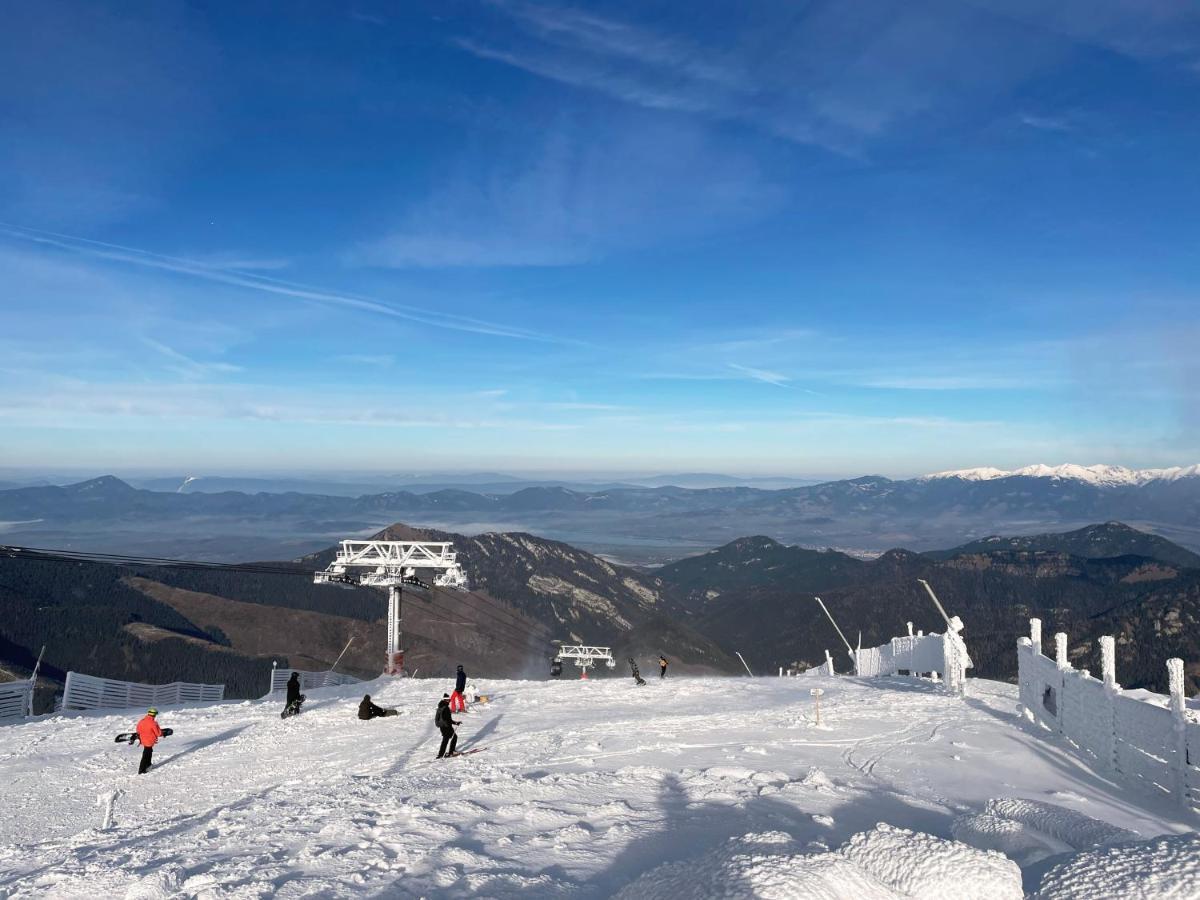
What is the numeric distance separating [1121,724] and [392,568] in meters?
33.3

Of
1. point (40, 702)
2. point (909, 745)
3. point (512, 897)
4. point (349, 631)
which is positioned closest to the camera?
point (512, 897)

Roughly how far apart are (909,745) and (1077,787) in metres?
3.39

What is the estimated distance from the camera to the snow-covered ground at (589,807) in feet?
23.7

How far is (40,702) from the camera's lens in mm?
101562

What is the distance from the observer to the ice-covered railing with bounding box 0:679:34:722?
2384cm

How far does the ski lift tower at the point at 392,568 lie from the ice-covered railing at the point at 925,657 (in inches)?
883

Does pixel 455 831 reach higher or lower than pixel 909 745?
higher

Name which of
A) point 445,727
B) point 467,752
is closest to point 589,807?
point 445,727

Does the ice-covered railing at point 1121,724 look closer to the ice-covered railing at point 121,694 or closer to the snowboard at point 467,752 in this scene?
the snowboard at point 467,752

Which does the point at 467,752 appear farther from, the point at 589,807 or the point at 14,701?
the point at 14,701

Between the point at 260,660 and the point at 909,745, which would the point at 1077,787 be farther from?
the point at 260,660

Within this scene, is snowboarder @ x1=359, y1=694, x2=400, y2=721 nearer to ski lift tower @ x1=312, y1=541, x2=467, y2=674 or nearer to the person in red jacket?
the person in red jacket

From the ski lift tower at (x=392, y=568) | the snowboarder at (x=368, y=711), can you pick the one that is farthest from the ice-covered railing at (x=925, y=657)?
the ski lift tower at (x=392, y=568)

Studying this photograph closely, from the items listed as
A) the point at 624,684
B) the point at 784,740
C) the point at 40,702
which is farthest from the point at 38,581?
the point at 784,740
